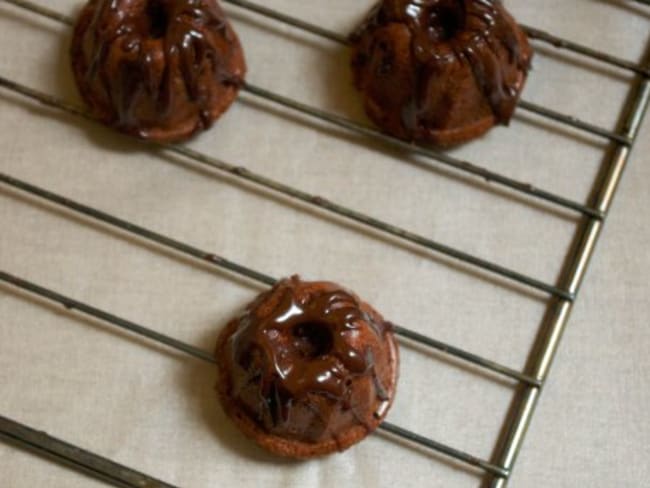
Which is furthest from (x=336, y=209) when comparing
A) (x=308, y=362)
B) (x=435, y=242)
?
(x=308, y=362)

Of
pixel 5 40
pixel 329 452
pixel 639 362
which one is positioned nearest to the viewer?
pixel 329 452

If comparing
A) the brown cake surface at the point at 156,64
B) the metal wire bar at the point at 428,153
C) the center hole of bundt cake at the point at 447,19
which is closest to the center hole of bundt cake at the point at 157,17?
the brown cake surface at the point at 156,64

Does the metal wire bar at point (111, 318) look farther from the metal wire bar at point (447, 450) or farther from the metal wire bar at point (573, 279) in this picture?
the metal wire bar at point (573, 279)

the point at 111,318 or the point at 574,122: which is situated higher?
the point at 574,122

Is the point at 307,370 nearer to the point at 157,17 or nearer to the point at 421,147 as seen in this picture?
the point at 421,147

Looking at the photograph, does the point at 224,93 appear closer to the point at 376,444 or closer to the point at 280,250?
the point at 280,250

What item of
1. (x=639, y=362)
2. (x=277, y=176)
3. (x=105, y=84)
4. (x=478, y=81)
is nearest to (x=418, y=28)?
(x=478, y=81)
